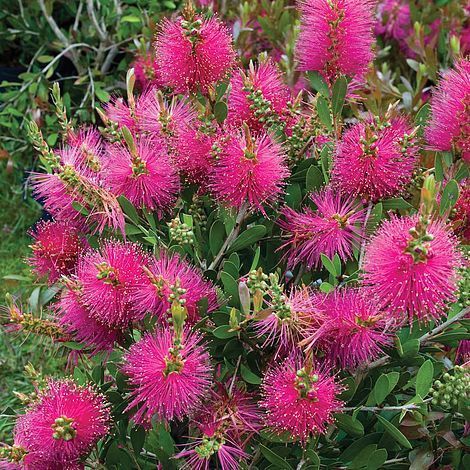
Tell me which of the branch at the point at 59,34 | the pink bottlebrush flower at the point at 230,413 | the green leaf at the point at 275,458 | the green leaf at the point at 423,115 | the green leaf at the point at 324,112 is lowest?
the branch at the point at 59,34

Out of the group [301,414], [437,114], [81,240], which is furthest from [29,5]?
[301,414]

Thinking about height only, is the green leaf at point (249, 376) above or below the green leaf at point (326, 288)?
below

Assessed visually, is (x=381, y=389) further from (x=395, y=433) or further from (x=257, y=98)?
(x=257, y=98)

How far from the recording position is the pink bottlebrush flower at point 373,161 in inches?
52.2

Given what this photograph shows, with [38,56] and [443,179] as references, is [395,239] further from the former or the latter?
[38,56]

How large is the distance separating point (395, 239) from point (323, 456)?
20.9 inches

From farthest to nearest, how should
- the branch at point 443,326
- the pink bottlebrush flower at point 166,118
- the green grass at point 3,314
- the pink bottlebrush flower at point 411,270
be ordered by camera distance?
1. the green grass at point 3,314
2. the pink bottlebrush flower at point 166,118
3. the branch at point 443,326
4. the pink bottlebrush flower at point 411,270

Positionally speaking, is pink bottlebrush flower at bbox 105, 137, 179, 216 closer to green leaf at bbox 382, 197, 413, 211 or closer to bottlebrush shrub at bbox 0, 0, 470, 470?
bottlebrush shrub at bbox 0, 0, 470, 470

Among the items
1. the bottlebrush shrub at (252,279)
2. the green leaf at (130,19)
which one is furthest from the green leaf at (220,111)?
the green leaf at (130,19)

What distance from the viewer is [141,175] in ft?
4.57

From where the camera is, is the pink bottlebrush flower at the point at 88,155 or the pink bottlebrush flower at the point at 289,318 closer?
the pink bottlebrush flower at the point at 289,318

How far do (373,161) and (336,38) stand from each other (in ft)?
0.93

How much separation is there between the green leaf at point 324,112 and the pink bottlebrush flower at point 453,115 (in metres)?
0.19

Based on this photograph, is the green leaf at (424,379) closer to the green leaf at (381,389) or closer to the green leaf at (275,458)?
the green leaf at (381,389)
